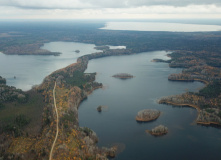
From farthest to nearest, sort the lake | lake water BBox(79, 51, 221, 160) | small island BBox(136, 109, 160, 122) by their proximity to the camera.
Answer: small island BBox(136, 109, 160, 122) < the lake < lake water BBox(79, 51, 221, 160)

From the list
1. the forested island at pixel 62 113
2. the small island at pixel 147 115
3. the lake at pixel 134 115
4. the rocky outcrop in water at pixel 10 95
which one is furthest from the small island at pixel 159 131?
the rocky outcrop in water at pixel 10 95

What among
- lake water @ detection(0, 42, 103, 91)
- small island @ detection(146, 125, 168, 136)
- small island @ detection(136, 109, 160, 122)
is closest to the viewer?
small island @ detection(146, 125, 168, 136)

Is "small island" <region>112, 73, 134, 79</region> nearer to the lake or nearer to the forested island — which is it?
the lake

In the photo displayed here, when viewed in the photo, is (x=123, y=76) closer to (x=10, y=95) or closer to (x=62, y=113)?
(x=10, y=95)

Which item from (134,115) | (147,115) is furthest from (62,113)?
(147,115)

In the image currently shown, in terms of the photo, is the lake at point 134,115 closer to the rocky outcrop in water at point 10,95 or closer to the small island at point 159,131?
the small island at point 159,131

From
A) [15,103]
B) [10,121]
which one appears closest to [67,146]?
[10,121]

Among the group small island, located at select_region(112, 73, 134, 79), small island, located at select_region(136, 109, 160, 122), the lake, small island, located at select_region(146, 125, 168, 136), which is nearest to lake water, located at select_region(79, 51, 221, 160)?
the lake

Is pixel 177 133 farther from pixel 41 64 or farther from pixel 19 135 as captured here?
pixel 41 64
